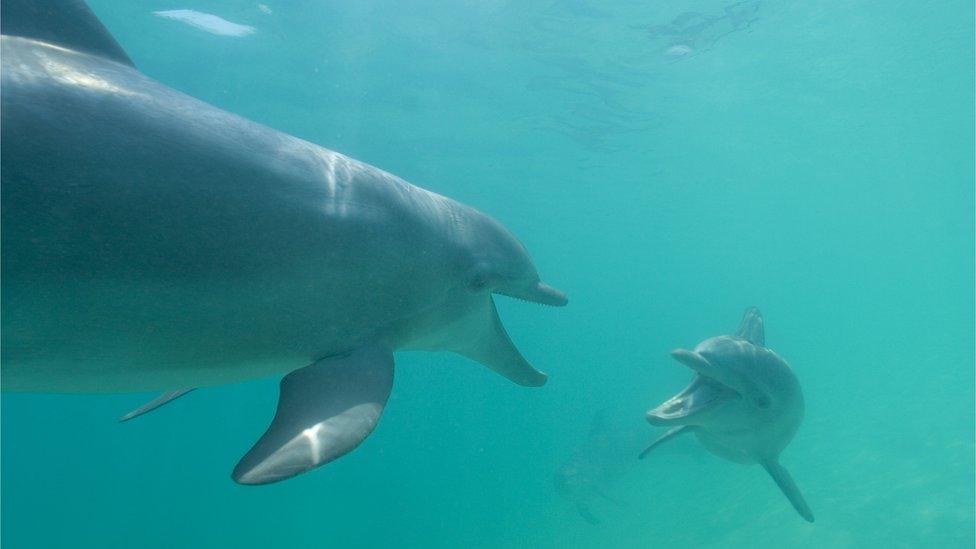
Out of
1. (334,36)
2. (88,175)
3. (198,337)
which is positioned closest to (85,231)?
(88,175)

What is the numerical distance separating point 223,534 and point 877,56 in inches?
1276

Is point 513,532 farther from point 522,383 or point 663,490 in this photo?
point 522,383

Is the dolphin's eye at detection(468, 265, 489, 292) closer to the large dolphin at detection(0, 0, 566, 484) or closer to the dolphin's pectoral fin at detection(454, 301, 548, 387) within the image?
the dolphin's pectoral fin at detection(454, 301, 548, 387)

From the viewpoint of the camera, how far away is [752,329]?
881 cm

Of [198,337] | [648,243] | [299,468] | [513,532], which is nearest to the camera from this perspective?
[299,468]

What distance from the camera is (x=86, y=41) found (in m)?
3.00

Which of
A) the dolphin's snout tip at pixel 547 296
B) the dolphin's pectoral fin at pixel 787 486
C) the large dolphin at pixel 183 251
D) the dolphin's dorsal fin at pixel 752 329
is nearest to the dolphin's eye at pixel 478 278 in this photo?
the large dolphin at pixel 183 251

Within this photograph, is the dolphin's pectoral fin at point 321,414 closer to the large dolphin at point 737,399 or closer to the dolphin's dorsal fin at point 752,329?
the large dolphin at point 737,399

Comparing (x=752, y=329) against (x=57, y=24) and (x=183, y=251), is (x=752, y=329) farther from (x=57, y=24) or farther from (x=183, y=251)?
(x=57, y=24)

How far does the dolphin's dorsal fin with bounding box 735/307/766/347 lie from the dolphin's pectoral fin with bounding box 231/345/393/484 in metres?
6.72

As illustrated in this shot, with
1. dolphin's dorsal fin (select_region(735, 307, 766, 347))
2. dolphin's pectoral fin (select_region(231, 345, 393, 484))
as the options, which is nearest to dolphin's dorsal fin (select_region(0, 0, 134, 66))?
dolphin's pectoral fin (select_region(231, 345, 393, 484))

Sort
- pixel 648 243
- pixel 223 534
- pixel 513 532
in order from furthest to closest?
1. pixel 648 243
2. pixel 223 534
3. pixel 513 532

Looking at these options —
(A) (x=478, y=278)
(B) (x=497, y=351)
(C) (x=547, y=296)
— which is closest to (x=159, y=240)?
(A) (x=478, y=278)

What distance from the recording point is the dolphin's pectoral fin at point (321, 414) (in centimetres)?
260
